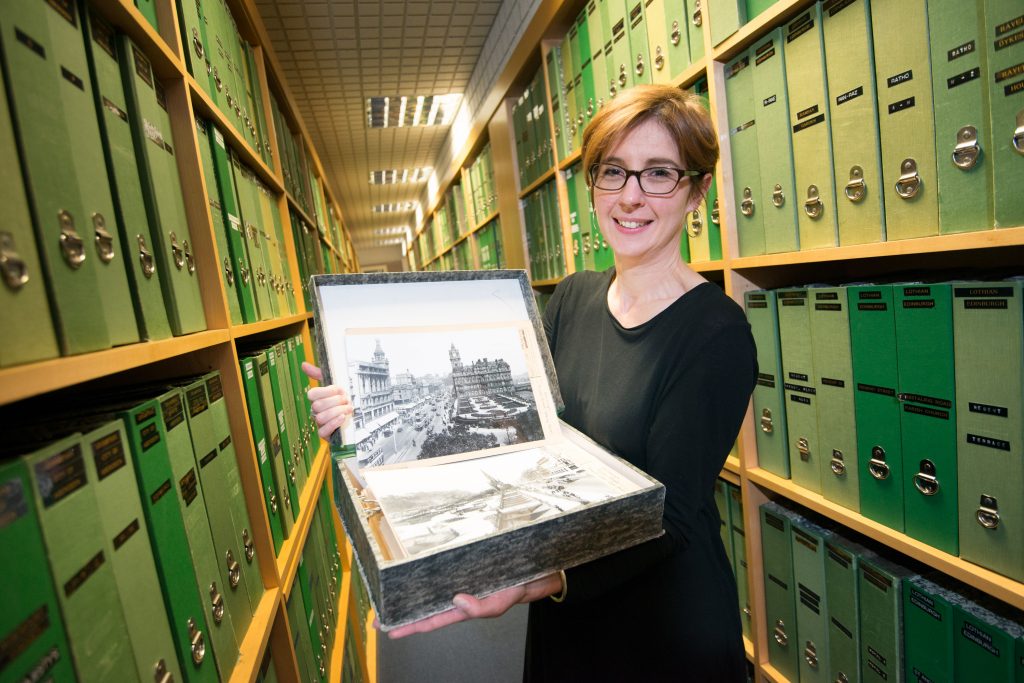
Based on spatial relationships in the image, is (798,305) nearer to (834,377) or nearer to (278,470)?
(834,377)

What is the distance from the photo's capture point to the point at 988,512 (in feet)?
2.63

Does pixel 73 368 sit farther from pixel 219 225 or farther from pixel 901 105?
pixel 901 105

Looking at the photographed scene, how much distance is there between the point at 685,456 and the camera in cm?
70

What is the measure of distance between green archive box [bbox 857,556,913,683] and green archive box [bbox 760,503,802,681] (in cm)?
19

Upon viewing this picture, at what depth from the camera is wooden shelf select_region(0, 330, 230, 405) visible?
37cm

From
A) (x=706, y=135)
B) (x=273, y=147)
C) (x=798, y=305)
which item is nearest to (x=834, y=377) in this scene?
(x=798, y=305)

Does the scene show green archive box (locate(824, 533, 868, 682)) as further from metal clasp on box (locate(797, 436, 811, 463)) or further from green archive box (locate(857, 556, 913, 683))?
metal clasp on box (locate(797, 436, 811, 463))

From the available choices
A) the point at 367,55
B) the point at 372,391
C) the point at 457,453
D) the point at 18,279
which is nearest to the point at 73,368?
the point at 18,279

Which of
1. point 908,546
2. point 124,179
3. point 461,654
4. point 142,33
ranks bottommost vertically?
point 461,654

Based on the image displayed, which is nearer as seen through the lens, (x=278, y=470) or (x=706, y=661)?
(x=706, y=661)

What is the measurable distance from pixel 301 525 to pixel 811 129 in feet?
4.57

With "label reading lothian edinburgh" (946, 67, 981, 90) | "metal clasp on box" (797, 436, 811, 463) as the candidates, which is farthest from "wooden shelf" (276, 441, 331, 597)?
"label reading lothian edinburgh" (946, 67, 981, 90)

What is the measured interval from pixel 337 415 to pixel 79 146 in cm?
39

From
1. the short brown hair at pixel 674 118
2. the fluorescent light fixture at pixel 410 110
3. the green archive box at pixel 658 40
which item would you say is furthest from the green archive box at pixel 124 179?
the fluorescent light fixture at pixel 410 110
